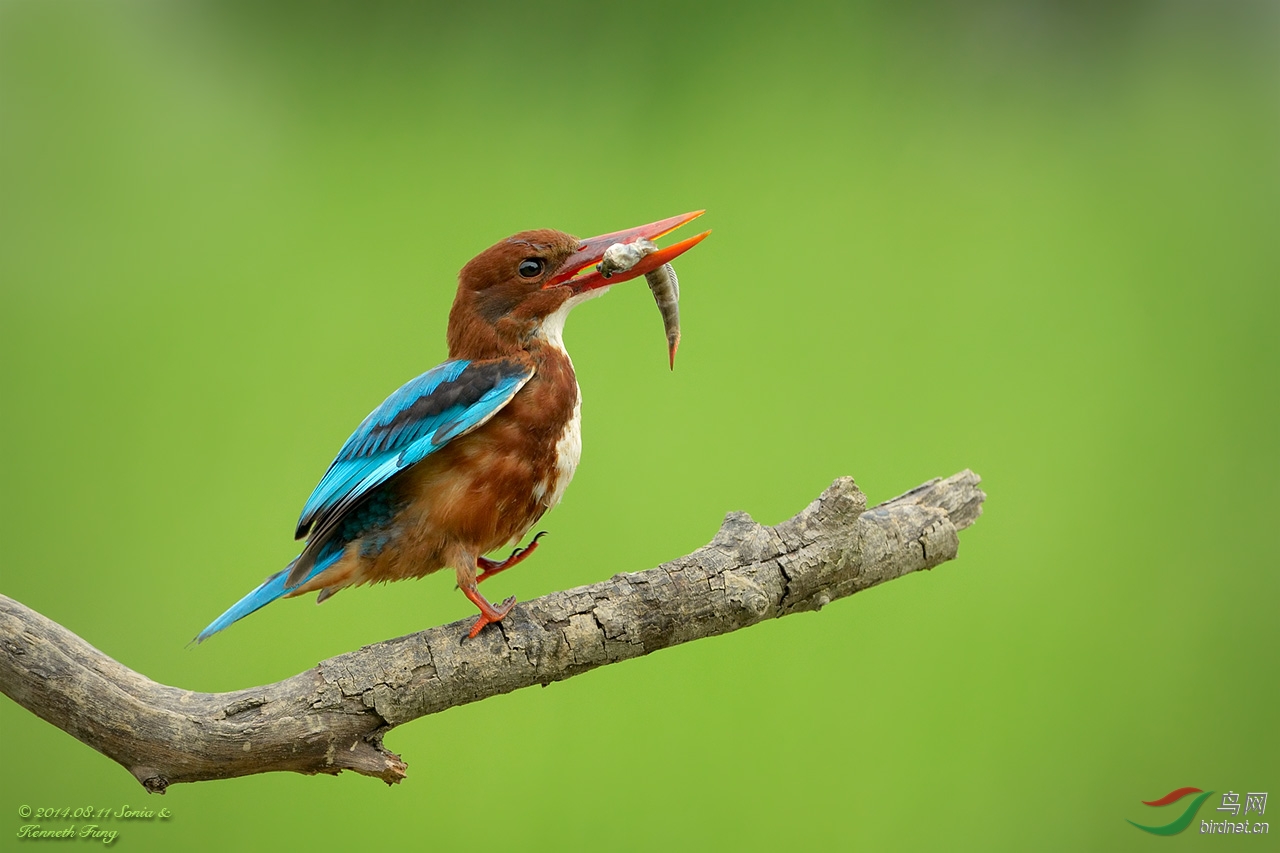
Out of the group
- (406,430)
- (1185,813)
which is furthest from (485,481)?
(1185,813)

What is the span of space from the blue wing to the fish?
0.77ft

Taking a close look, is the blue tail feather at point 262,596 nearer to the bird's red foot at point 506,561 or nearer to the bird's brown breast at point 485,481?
the bird's brown breast at point 485,481

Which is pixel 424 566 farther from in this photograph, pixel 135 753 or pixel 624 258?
pixel 624 258

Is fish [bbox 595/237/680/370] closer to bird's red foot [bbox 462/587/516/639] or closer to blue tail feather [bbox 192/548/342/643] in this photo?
bird's red foot [bbox 462/587/516/639]

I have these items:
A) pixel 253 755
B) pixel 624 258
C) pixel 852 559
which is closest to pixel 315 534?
pixel 253 755

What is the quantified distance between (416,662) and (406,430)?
1.26 ft

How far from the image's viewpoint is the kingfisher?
182 centimetres

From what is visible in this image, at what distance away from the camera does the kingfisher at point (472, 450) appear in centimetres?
182

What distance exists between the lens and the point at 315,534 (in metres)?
1.82

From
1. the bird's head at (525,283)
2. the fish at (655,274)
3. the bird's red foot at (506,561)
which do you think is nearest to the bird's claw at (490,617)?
the bird's red foot at (506,561)

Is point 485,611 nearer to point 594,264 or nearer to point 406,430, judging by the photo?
point 406,430

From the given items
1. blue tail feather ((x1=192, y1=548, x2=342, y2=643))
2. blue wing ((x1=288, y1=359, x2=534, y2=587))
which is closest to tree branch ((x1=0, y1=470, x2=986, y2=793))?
blue tail feather ((x1=192, y1=548, x2=342, y2=643))

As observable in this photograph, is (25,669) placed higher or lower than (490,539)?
lower

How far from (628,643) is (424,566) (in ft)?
1.23
